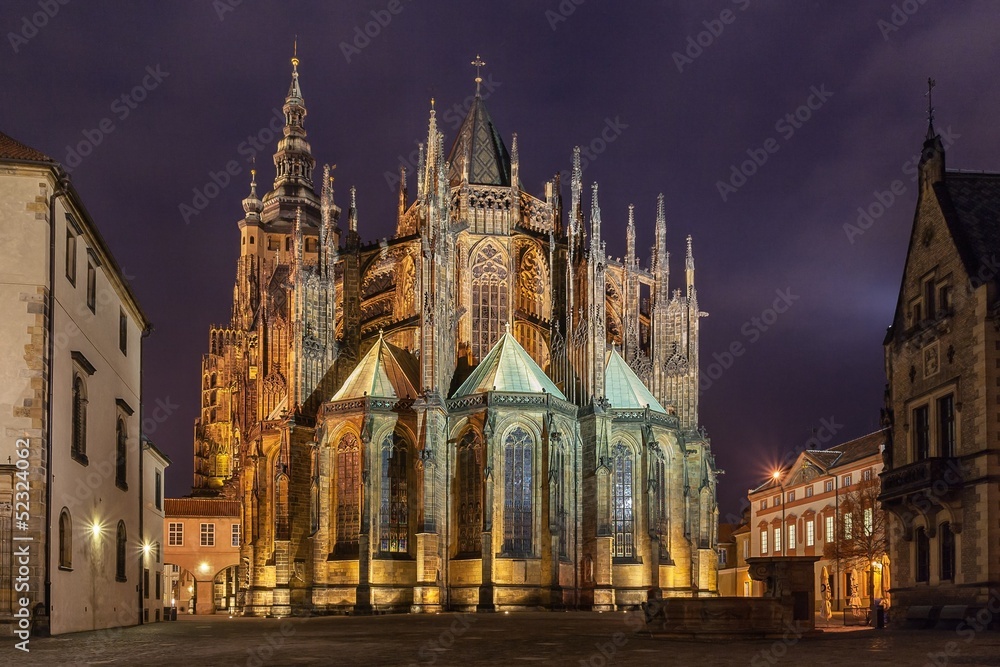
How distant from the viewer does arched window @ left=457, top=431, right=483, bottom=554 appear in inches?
1989

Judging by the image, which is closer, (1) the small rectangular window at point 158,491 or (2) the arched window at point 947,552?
(2) the arched window at point 947,552

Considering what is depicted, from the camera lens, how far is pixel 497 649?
21.3 meters

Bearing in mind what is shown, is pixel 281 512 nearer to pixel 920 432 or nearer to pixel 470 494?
pixel 470 494

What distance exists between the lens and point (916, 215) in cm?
3462

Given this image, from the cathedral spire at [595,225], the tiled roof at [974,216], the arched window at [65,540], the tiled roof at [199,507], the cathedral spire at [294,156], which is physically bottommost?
the tiled roof at [199,507]

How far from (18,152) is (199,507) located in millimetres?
55447

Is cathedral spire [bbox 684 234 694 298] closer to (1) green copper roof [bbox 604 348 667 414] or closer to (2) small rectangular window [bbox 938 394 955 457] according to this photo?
(1) green copper roof [bbox 604 348 667 414]

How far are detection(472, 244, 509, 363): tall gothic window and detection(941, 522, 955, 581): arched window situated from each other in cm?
2991

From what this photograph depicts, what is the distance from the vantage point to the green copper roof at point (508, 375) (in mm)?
51500

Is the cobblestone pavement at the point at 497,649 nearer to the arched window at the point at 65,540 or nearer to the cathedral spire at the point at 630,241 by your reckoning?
the arched window at the point at 65,540

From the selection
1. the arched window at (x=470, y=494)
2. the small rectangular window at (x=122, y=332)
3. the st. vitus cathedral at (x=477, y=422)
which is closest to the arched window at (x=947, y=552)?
the st. vitus cathedral at (x=477, y=422)

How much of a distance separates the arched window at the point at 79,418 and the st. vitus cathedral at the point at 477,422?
21853 mm

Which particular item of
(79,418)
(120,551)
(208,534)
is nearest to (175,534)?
(208,534)

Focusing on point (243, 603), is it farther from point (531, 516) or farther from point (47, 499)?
point (47, 499)
